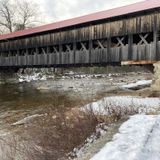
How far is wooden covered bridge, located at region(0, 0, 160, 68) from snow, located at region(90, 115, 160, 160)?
940cm

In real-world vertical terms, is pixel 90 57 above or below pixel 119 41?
below

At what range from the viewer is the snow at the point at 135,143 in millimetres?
4090

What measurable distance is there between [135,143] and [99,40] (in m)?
13.3

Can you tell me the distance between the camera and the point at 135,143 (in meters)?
4.54

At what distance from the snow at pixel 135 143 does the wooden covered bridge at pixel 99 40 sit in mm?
9404

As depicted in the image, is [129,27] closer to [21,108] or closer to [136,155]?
[21,108]

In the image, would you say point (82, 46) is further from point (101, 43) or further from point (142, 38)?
point (142, 38)

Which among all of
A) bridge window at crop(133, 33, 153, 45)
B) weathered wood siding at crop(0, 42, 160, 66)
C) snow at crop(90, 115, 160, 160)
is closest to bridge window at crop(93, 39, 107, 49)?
weathered wood siding at crop(0, 42, 160, 66)

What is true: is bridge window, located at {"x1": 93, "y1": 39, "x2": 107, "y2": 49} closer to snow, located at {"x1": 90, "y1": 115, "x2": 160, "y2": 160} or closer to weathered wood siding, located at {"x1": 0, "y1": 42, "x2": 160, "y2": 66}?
weathered wood siding, located at {"x1": 0, "y1": 42, "x2": 160, "y2": 66}

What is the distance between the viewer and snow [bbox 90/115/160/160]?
13.4 feet

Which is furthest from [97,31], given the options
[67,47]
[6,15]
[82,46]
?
[6,15]

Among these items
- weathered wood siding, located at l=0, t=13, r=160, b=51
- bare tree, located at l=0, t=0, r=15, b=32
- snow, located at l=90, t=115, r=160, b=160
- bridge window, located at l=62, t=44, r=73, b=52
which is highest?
bare tree, located at l=0, t=0, r=15, b=32

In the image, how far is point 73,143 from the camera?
5559 millimetres

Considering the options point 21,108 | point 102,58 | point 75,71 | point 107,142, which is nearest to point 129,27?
point 102,58
